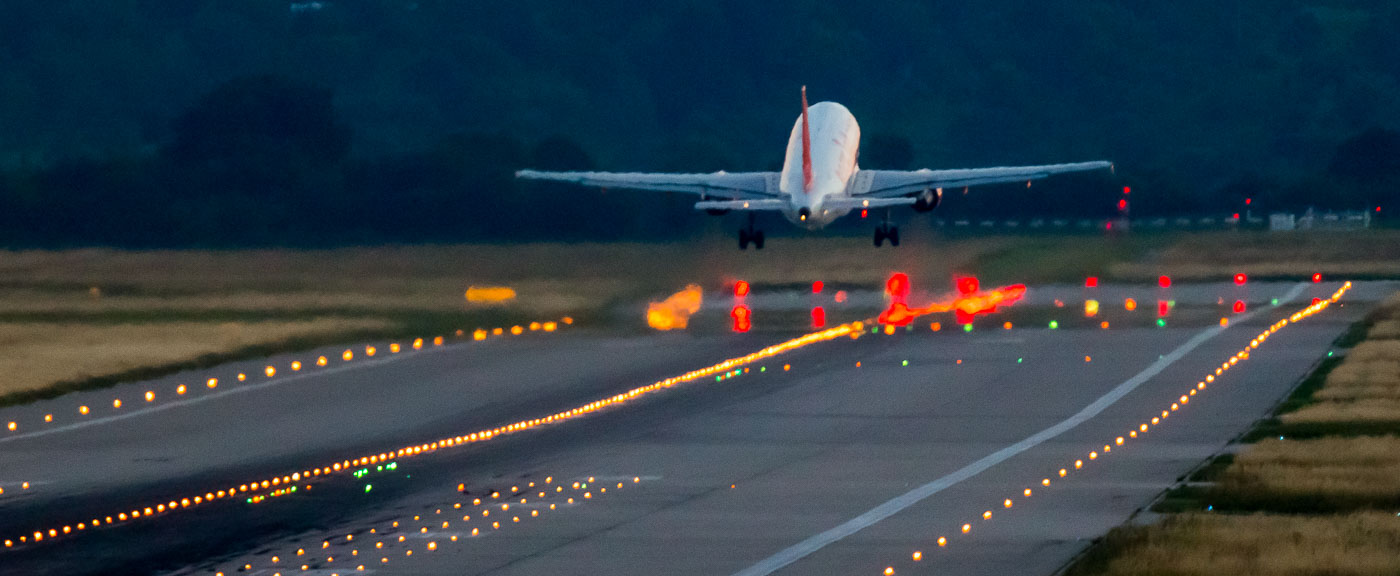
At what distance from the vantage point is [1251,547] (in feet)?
54.8

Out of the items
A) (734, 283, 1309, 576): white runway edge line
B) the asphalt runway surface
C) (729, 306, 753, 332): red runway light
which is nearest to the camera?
(734, 283, 1309, 576): white runway edge line

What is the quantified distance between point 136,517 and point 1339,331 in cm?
2846

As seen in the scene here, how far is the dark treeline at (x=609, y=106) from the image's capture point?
8725 cm

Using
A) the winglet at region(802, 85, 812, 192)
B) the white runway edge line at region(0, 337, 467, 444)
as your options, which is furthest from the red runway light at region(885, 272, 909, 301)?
the white runway edge line at region(0, 337, 467, 444)

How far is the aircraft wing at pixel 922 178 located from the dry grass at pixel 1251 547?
48384mm

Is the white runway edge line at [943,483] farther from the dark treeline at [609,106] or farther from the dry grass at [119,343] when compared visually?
the dark treeline at [609,106]

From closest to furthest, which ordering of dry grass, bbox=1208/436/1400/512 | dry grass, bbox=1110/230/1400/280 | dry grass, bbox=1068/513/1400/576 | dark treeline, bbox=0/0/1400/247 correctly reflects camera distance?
dry grass, bbox=1068/513/1400/576 < dry grass, bbox=1208/436/1400/512 < dry grass, bbox=1110/230/1400/280 < dark treeline, bbox=0/0/1400/247

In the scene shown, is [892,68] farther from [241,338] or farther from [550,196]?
[241,338]

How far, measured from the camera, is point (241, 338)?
40156 mm

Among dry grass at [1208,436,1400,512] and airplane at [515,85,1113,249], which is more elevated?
airplane at [515,85,1113,249]

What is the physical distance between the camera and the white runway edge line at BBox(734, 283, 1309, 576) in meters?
16.8

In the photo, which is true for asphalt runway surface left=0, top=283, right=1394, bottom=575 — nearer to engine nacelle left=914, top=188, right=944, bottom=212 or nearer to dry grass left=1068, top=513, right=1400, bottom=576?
dry grass left=1068, top=513, right=1400, bottom=576

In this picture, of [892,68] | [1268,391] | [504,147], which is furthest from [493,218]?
[892,68]

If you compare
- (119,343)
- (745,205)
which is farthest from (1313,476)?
(745,205)
